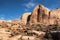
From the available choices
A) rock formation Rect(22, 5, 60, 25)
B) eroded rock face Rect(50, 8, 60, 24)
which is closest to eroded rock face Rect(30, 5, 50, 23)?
rock formation Rect(22, 5, 60, 25)

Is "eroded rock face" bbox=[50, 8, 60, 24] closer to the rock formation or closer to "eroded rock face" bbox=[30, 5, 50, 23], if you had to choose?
the rock formation

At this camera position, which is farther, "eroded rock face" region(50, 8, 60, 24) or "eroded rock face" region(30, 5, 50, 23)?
"eroded rock face" region(30, 5, 50, 23)

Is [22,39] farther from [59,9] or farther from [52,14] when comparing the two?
[59,9]

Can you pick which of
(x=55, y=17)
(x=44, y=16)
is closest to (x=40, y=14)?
(x=44, y=16)

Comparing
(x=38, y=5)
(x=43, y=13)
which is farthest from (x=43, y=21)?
(x=38, y=5)

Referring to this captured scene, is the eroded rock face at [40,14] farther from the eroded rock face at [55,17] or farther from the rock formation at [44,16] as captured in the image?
the eroded rock face at [55,17]

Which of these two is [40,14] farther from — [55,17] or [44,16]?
[55,17]

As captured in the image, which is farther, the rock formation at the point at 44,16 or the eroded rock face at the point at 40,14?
the eroded rock face at the point at 40,14

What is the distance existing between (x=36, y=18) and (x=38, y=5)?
15.6ft

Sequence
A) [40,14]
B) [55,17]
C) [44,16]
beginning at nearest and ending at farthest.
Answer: [44,16], [55,17], [40,14]

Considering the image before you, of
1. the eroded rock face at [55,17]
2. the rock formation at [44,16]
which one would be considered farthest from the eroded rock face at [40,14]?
the eroded rock face at [55,17]

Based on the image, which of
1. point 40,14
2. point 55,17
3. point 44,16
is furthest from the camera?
point 40,14

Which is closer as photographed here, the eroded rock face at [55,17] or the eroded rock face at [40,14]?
the eroded rock face at [55,17]

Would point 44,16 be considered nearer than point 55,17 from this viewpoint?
Yes
